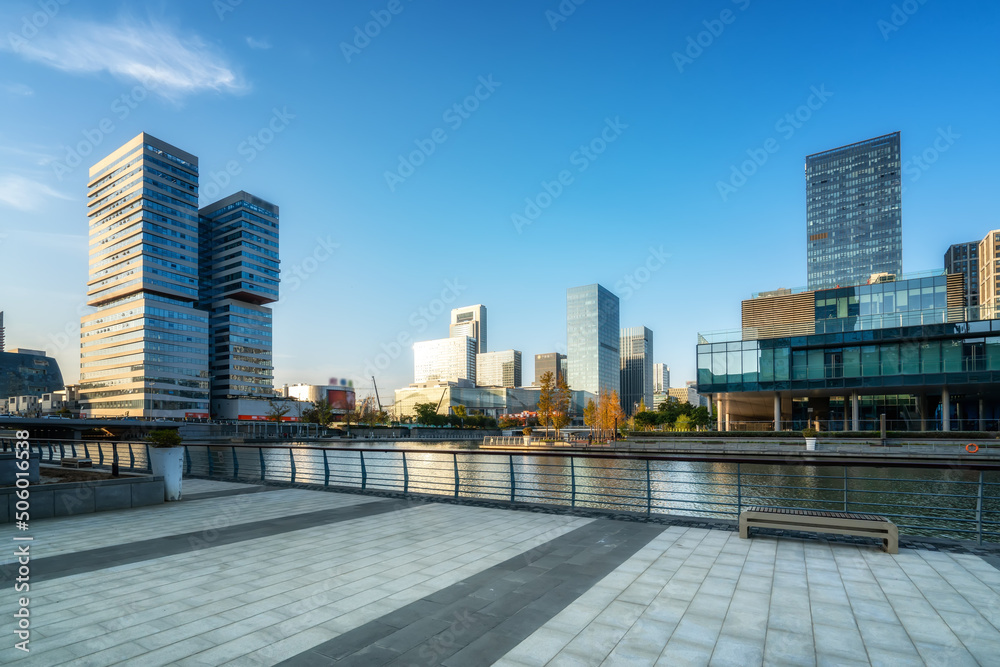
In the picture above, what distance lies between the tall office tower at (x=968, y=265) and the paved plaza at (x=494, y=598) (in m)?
181

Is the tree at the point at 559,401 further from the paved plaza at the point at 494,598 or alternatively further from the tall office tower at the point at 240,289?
the tall office tower at the point at 240,289

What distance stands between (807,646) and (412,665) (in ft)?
10.0

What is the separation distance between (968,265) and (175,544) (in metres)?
191

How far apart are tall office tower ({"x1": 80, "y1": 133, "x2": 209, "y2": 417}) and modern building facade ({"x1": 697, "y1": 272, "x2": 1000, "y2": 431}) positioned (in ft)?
364

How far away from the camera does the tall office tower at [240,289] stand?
12938cm

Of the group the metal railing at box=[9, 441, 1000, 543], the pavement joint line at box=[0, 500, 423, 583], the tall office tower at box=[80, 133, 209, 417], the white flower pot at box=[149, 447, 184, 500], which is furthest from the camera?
the tall office tower at box=[80, 133, 209, 417]

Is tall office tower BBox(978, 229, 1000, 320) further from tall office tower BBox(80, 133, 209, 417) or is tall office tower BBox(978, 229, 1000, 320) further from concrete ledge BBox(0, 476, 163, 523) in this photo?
tall office tower BBox(80, 133, 209, 417)

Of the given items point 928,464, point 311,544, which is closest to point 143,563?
point 311,544

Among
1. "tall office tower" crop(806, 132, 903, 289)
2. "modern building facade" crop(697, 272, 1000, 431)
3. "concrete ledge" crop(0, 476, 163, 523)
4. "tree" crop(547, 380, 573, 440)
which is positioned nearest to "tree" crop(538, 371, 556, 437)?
"tree" crop(547, 380, 573, 440)

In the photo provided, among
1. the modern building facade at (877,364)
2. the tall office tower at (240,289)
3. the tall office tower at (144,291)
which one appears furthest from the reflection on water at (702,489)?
the tall office tower at (240,289)

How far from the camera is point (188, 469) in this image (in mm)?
17453

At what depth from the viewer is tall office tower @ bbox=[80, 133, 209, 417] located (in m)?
111

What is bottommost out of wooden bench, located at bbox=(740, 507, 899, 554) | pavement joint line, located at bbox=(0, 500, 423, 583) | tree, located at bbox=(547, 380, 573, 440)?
tree, located at bbox=(547, 380, 573, 440)

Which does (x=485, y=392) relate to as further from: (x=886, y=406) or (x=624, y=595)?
(x=624, y=595)
